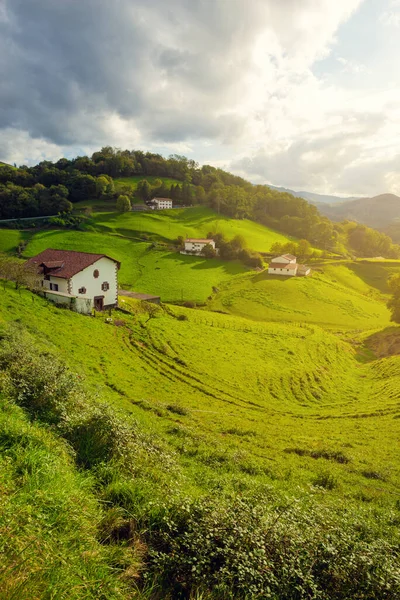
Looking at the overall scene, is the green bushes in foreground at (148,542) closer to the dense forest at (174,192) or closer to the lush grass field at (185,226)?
the lush grass field at (185,226)

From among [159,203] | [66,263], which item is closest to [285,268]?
[66,263]

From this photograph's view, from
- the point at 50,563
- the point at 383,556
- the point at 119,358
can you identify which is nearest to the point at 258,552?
the point at 383,556

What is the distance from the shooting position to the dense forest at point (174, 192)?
402ft

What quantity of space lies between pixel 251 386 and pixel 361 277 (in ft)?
307

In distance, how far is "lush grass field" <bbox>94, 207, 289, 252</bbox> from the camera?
361ft

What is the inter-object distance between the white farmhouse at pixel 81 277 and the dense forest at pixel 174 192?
78.3 metres

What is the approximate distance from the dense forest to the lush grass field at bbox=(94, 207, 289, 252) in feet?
37.4

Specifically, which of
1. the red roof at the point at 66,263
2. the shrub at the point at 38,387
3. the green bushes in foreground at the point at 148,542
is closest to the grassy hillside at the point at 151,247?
the red roof at the point at 66,263

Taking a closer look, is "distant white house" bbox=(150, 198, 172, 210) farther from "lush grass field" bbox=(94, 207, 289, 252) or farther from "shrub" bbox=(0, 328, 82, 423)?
"shrub" bbox=(0, 328, 82, 423)

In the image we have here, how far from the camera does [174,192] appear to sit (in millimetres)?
158500

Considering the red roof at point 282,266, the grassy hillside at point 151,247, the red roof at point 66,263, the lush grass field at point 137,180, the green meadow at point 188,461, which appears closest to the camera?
the green meadow at point 188,461

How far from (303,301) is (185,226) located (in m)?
63.5

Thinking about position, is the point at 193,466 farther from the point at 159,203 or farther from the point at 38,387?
the point at 159,203

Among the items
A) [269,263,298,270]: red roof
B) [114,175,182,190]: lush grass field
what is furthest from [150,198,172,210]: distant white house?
[269,263,298,270]: red roof
